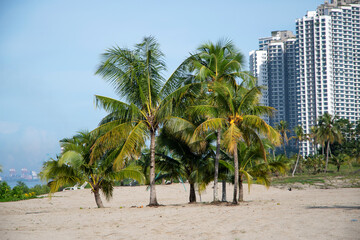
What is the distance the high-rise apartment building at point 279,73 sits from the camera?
125m

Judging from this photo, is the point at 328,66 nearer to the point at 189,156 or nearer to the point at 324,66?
the point at 324,66

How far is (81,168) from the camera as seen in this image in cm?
1683

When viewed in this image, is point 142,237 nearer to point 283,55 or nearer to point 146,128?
point 146,128

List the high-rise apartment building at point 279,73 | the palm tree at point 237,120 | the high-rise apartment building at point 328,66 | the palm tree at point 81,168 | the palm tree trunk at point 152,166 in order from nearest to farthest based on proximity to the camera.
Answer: the palm tree at point 237,120
the palm tree at point 81,168
the palm tree trunk at point 152,166
the high-rise apartment building at point 328,66
the high-rise apartment building at point 279,73

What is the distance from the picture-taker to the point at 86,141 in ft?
56.1

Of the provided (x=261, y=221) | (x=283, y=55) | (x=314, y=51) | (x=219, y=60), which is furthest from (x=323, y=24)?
(x=261, y=221)

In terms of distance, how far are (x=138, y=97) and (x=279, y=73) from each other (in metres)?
121

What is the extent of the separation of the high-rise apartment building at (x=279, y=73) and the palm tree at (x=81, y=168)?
112 metres

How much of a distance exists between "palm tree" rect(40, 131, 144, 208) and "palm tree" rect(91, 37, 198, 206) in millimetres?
682

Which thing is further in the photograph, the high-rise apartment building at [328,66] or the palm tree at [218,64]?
the high-rise apartment building at [328,66]

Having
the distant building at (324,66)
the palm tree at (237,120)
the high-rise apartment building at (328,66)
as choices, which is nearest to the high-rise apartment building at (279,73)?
the distant building at (324,66)

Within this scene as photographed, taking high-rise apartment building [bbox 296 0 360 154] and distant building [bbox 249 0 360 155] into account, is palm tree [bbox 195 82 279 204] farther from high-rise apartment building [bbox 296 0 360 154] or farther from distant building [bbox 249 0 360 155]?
high-rise apartment building [bbox 296 0 360 154]

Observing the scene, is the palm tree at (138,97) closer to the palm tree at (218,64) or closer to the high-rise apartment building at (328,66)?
the palm tree at (218,64)

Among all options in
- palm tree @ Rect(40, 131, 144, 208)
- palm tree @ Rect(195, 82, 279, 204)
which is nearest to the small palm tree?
palm tree @ Rect(195, 82, 279, 204)
